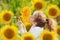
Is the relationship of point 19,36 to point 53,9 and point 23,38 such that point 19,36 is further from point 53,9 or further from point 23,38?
point 53,9

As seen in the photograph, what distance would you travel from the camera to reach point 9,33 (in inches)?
42.6

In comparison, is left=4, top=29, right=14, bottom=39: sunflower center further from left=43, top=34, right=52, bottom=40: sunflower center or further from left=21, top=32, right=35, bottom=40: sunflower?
left=43, top=34, right=52, bottom=40: sunflower center

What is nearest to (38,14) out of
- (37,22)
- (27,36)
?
(37,22)

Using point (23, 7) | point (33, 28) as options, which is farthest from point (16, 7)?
point (33, 28)

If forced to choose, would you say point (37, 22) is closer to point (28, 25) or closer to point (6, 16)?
point (28, 25)

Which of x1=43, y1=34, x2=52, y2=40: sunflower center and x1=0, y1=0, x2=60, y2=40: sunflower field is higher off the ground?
x1=0, y1=0, x2=60, y2=40: sunflower field

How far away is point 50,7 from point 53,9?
0.02 m

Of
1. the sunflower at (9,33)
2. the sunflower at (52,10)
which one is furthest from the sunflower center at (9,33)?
the sunflower at (52,10)

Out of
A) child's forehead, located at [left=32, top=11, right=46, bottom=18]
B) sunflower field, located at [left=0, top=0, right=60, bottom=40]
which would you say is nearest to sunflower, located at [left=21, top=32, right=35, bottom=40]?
sunflower field, located at [left=0, top=0, right=60, bottom=40]

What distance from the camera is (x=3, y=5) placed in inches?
47.3

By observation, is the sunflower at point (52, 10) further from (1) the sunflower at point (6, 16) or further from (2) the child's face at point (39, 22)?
(1) the sunflower at point (6, 16)

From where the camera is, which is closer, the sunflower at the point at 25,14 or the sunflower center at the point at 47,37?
the sunflower center at the point at 47,37

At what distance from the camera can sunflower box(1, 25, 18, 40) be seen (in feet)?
3.57

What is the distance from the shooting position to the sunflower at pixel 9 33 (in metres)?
1.09
